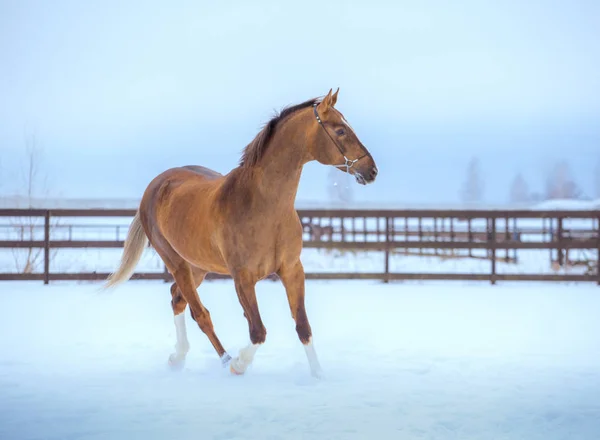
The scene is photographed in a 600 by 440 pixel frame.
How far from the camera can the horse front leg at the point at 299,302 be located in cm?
351

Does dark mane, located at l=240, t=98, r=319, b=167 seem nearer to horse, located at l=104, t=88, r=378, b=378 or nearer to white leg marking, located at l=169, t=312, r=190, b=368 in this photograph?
horse, located at l=104, t=88, r=378, b=378

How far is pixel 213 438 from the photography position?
2.47m

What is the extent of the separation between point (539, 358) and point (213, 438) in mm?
2475

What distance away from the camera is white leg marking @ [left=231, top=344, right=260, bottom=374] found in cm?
348

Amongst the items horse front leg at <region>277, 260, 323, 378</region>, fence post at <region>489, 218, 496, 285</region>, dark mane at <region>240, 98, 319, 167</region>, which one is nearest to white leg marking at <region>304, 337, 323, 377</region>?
horse front leg at <region>277, 260, 323, 378</region>

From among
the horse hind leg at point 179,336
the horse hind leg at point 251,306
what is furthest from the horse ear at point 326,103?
the horse hind leg at point 179,336

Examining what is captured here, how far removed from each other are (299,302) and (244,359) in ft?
1.48

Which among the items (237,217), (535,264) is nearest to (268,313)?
(237,217)

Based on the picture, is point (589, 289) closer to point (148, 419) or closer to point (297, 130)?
point (297, 130)

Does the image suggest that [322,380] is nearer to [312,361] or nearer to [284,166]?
[312,361]

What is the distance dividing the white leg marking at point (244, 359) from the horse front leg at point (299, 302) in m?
0.29

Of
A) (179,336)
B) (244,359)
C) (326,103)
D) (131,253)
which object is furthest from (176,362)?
(326,103)

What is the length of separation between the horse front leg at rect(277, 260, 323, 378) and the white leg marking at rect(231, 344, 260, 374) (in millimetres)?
286

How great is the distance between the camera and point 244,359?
3.51 m
